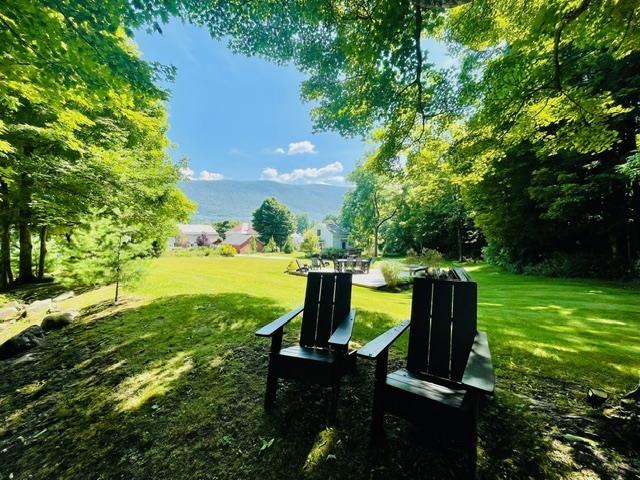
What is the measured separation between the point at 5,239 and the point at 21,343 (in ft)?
18.4

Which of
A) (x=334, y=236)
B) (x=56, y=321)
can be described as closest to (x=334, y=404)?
(x=56, y=321)

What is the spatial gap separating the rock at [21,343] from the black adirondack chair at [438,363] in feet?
18.5

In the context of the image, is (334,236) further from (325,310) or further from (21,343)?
(325,310)

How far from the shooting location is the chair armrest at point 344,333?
7.29ft

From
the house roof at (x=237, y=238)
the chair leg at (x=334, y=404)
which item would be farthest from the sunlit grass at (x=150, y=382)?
the house roof at (x=237, y=238)

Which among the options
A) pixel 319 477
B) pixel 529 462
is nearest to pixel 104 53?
A: pixel 319 477

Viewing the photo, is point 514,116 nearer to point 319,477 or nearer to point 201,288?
point 319,477

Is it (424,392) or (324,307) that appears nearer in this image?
(424,392)

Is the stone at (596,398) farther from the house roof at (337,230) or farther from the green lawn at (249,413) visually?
the house roof at (337,230)

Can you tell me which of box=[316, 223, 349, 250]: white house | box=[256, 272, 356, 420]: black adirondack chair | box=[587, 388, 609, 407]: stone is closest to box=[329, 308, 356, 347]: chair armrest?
box=[256, 272, 356, 420]: black adirondack chair

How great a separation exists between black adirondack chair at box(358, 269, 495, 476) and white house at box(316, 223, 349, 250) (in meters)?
43.4

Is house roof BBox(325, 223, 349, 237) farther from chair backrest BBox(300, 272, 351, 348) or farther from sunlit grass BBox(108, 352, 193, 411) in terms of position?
sunlit grass BBox(108, 352, 193, 411)

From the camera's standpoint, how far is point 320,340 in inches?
115

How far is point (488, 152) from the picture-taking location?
5.29 m
